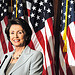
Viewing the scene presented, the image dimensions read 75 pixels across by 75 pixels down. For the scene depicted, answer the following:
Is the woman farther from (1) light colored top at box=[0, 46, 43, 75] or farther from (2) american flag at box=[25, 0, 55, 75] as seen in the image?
(2) american flag at box=[25, 0, 55, 75]

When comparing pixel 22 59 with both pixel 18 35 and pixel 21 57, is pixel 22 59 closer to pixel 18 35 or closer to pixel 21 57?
pixel 21 57

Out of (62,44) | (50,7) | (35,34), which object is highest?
(50,7)

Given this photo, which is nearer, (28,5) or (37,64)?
(37,64)

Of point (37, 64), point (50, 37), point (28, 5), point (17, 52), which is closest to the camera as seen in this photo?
point (37, 64)

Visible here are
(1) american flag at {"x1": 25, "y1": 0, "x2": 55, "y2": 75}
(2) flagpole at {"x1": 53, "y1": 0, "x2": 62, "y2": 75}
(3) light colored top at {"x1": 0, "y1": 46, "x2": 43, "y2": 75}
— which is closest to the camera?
(3) light colored top at {"x1": 0, "y1": 46, "x2": 43, "y2": 75}

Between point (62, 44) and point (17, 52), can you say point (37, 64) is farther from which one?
point (62, 44)

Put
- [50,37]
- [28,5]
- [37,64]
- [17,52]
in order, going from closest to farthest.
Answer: [37,64] < [17,52] < [50,37] < [28,5]

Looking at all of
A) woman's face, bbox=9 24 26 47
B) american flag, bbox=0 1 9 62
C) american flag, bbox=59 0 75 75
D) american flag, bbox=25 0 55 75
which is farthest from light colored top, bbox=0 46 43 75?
american flag, bbox=0 1 9 62

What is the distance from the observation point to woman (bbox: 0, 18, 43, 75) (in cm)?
119

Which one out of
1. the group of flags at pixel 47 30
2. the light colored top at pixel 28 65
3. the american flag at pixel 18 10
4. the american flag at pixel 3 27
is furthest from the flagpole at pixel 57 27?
the light colored top at pixel 28 65

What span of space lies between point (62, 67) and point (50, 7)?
1.26 meters

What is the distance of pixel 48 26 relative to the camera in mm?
3541

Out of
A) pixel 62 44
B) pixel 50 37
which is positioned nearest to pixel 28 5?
pixel 50 37

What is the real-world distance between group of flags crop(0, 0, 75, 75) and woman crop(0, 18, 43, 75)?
2.17 m
